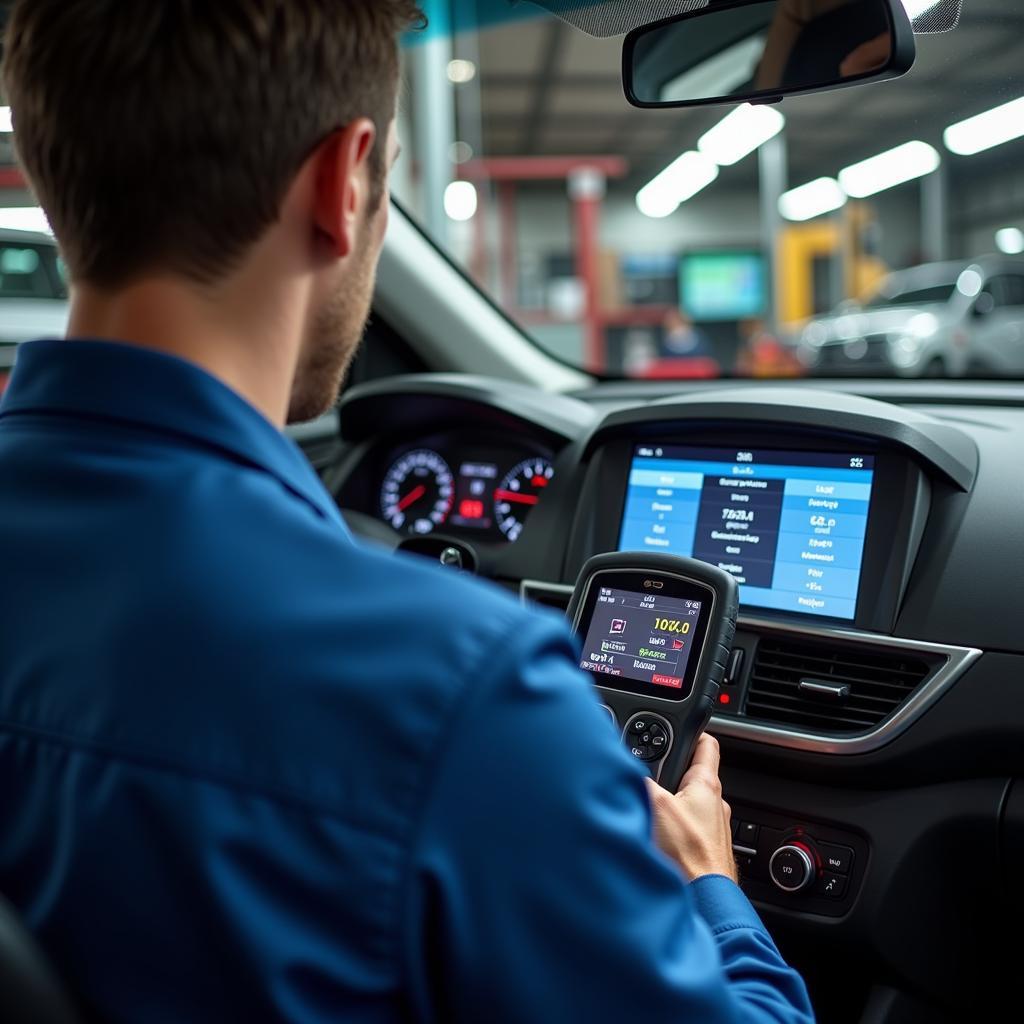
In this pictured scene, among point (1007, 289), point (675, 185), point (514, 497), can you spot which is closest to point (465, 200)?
point (675, 185)

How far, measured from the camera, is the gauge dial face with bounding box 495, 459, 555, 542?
2594mm

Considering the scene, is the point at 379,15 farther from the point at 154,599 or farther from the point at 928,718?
the point at 928,718

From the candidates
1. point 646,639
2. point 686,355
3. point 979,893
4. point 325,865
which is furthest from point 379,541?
point 686,355

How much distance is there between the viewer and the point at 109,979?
2.42ft

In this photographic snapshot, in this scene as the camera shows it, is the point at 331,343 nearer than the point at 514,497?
Yes

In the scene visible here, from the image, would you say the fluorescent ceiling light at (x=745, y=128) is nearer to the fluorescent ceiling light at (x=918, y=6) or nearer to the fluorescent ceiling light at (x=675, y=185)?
the fluorescent ceiling light at (x=918, y=6)

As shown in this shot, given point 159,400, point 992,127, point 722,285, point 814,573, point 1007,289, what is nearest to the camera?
point 159,400

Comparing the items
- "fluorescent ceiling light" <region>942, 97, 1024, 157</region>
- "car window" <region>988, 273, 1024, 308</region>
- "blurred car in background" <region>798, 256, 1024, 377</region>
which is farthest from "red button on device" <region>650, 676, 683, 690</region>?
"car window" <region>988, 273, 1024, 308</region>

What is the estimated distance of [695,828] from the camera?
119 cm

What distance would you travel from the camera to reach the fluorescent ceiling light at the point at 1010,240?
20.5 m

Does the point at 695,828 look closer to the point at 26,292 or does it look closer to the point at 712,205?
the point at 26,292

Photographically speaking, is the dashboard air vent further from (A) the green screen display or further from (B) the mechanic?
(A) the green screen display

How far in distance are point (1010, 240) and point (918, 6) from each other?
21.5 metres

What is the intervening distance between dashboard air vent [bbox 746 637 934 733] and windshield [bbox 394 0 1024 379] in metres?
0.92
